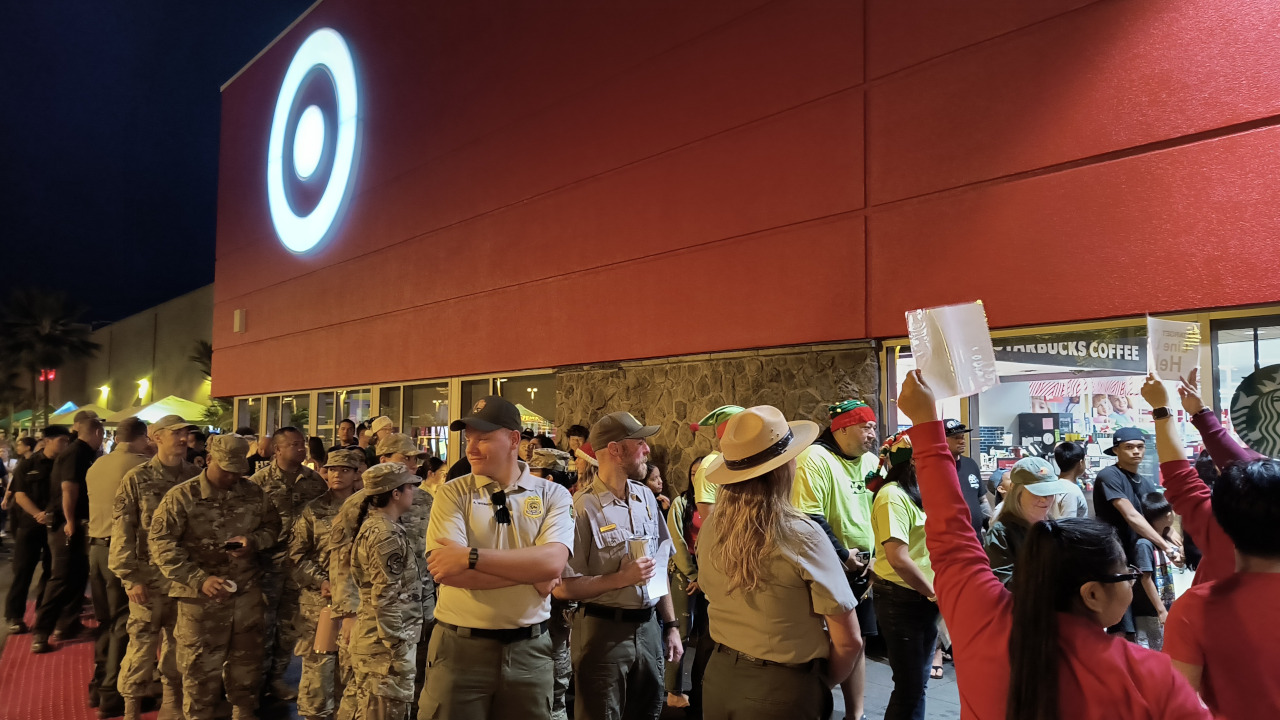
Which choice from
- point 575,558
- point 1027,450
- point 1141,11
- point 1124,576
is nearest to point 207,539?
point 575,558

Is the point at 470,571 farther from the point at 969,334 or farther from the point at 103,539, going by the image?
the point at 103,539

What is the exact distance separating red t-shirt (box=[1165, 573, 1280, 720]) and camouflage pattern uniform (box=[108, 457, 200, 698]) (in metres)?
5.71

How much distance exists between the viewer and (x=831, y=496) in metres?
4.85

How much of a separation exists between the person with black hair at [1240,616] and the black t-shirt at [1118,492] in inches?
148

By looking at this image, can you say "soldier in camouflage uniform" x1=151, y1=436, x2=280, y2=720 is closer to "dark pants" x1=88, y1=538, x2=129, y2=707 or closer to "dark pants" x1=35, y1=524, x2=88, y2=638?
"dark pants" x1=88, y1=538, x2=129, y2=707

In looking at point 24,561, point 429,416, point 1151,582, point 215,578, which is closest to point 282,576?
point 215,578

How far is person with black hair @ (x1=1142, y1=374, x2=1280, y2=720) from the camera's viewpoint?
1.87 meters

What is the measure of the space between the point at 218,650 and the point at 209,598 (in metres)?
0.35

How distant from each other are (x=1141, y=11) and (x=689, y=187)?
439 centimetres

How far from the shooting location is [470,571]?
3180 mm

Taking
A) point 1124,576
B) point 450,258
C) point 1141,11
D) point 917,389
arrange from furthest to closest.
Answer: point 450,258, point 1141,11, point 917,389, point 1124,576

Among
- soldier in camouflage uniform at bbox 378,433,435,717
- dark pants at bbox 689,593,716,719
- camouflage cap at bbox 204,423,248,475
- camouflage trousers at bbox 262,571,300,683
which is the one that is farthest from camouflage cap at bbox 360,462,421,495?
camouflage trousers at bbox 262,571,300,683

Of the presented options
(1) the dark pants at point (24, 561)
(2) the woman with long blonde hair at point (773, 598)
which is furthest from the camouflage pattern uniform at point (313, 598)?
(1) the dark pants at point (24, 561)

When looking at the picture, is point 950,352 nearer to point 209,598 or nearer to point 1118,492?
point 1118,492
